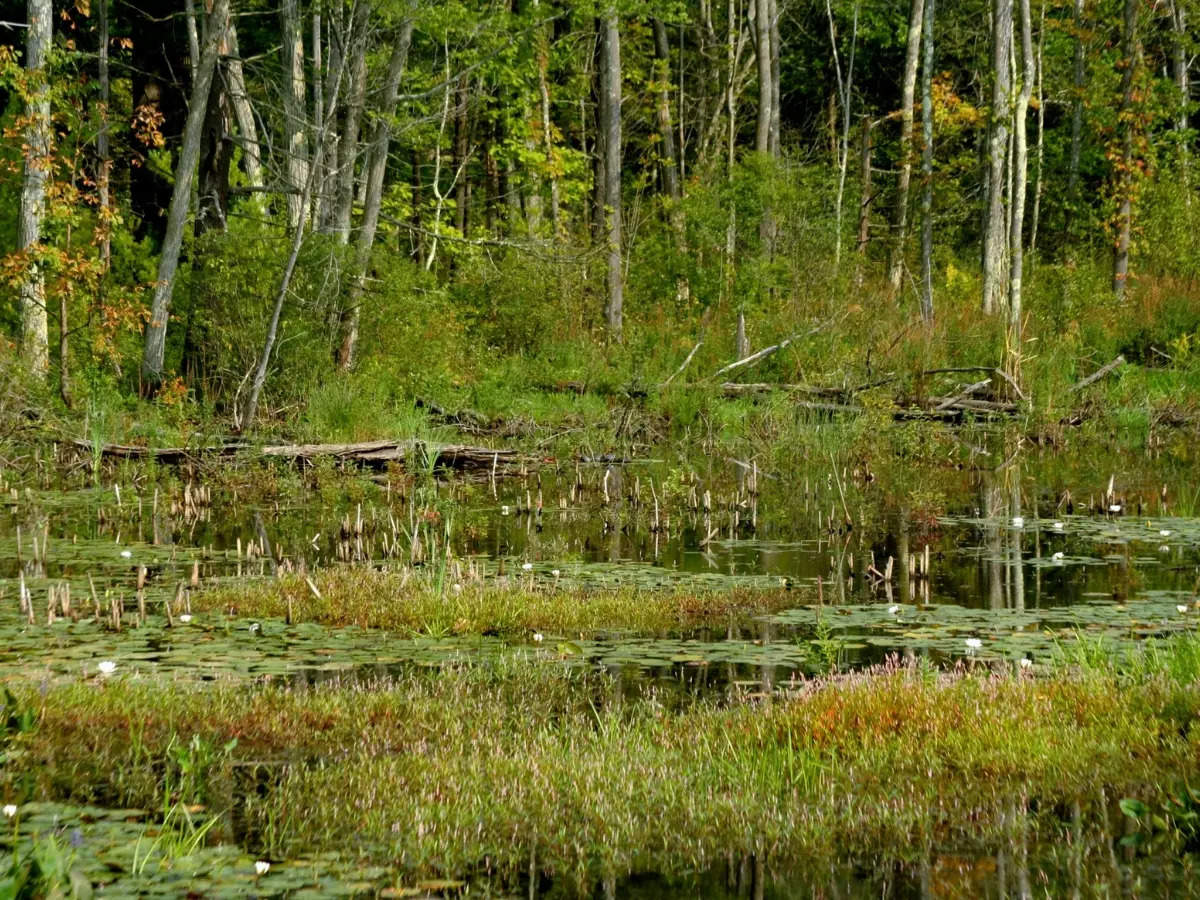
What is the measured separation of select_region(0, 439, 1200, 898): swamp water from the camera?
17.4 ft

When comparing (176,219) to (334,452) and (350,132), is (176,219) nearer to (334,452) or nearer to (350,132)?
(350,132)

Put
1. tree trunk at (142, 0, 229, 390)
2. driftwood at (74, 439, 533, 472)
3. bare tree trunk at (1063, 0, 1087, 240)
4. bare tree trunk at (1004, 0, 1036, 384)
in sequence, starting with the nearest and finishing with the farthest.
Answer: driftwood at (74, 439, 533, 472)
tree trunk at (142, 0, 229, 390)
bare tree trunk at (1004, 0, 1036, 384)
bare tree trunk at (1063, 0, 1087, 240)

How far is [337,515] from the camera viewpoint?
624 inches

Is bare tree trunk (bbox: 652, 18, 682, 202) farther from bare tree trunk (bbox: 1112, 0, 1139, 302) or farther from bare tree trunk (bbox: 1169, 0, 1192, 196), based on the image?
bare tree trunk (bbox: 1169, 0, 1192, 196)

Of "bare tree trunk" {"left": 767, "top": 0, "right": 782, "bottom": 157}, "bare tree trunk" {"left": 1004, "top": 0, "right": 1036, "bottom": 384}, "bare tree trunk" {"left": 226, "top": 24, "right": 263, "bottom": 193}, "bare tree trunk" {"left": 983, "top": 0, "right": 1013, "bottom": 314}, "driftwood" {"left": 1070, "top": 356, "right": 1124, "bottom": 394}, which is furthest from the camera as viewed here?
"bare tree trunk" {"left": 767, "top": 0, "right": 782, "bottom": 157}

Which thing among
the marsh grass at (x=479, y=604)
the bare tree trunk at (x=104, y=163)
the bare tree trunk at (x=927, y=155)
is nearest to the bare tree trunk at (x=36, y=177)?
the bare tree trunk at (x=104, y=163)

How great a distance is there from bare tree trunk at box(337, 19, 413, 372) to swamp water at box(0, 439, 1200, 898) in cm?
558

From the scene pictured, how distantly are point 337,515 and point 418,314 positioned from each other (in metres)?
9.83

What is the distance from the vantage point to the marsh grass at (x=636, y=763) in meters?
5.60

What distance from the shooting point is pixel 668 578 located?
11547 mm

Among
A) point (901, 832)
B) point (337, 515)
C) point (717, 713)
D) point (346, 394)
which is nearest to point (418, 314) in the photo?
A: point (346, 394)

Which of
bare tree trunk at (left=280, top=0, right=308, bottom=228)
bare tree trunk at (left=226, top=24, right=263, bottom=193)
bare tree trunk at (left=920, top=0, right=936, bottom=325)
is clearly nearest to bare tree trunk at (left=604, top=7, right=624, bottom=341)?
bare tree trunk at (left=280, top=0, right=308, bottom=228)

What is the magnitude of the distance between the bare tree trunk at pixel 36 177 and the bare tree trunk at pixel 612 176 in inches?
440

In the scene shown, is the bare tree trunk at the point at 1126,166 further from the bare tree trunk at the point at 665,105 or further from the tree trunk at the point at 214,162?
the tree trunk at the point at 214,162
